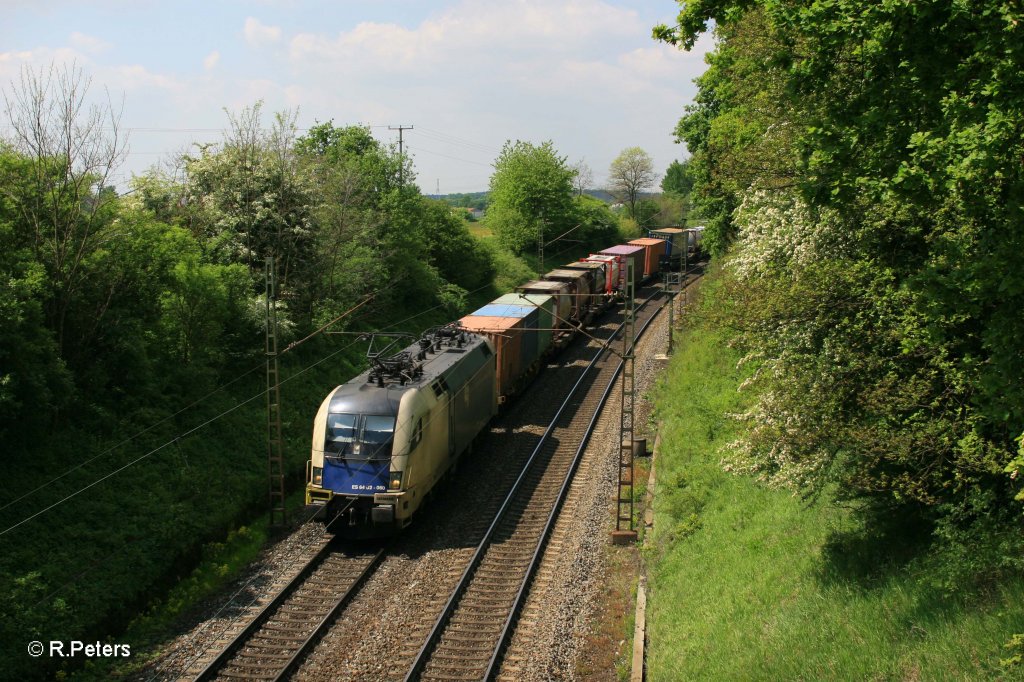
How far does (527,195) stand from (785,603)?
45.5m

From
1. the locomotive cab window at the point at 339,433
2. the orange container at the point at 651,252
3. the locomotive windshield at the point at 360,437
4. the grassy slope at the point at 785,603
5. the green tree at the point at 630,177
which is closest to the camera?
the grassy slope at the point at 785,603

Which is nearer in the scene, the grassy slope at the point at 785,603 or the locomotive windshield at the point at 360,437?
the grassy slope at the point at 785,603

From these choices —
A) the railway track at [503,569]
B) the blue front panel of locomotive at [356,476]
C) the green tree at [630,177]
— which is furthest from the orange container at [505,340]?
the green tree at [630,177]

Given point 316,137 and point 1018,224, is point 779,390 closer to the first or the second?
point 1018,224

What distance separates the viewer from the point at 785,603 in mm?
12289

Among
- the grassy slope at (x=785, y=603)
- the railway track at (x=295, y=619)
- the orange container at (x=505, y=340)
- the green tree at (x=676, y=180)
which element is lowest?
the railway track at (x=295, y=619)

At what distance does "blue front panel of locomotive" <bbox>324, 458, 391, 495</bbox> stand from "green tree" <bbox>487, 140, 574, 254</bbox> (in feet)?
128

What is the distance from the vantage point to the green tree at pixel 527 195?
182 feet

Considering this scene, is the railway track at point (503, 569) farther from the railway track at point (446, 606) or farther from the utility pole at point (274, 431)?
the utility pole at point (274, 431)

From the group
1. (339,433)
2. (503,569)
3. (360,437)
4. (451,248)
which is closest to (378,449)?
(360,437)

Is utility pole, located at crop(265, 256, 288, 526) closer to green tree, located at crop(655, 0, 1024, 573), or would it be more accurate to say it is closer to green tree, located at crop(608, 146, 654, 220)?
green tree, located at crop(655, 0, 1024, 573)

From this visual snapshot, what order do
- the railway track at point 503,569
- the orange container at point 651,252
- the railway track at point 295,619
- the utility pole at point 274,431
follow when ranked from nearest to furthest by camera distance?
1. the railway track at point 295,619
2. the railway track at point 503,569
3. the utility pole at point 274,431
4. the orange container at point 651,252

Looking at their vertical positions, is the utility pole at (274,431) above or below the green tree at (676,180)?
below

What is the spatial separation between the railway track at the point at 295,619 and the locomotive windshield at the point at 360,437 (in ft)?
6.84
